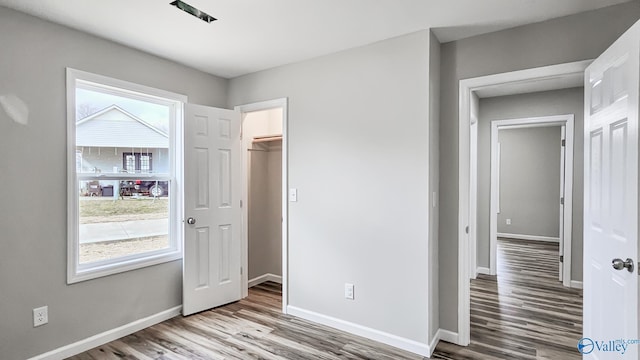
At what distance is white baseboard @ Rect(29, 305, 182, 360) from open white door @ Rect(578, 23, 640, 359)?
3.34m

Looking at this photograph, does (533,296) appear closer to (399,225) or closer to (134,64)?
(399,225)

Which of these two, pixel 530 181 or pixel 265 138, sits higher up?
pixel 265 138

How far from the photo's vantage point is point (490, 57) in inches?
99.7

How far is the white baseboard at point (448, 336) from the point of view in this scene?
262 cm

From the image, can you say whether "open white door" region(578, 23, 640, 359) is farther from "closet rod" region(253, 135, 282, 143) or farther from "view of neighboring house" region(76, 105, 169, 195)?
"view of neighboring house" region(76, 105, 169, 195)

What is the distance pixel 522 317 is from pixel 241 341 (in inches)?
104

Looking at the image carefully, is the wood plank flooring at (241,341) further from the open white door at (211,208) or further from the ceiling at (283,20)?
the ceiling at (283,20)

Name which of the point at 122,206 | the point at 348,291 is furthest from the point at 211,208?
the point at 348,291

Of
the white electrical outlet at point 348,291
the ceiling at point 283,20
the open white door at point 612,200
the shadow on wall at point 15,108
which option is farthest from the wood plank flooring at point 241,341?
the ceiling at point 283,20

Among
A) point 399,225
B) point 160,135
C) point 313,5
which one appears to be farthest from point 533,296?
point 160,135

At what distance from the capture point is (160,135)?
3141 millimetres

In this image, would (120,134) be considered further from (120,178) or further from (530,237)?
(530,237)

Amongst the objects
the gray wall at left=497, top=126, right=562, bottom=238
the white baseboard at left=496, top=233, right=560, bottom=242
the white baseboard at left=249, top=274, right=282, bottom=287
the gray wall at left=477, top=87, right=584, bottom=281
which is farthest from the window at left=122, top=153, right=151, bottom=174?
the gray wall at left=497, top=126, right=562, bottom=238

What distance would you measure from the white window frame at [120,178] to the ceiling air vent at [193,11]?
1.02 m
